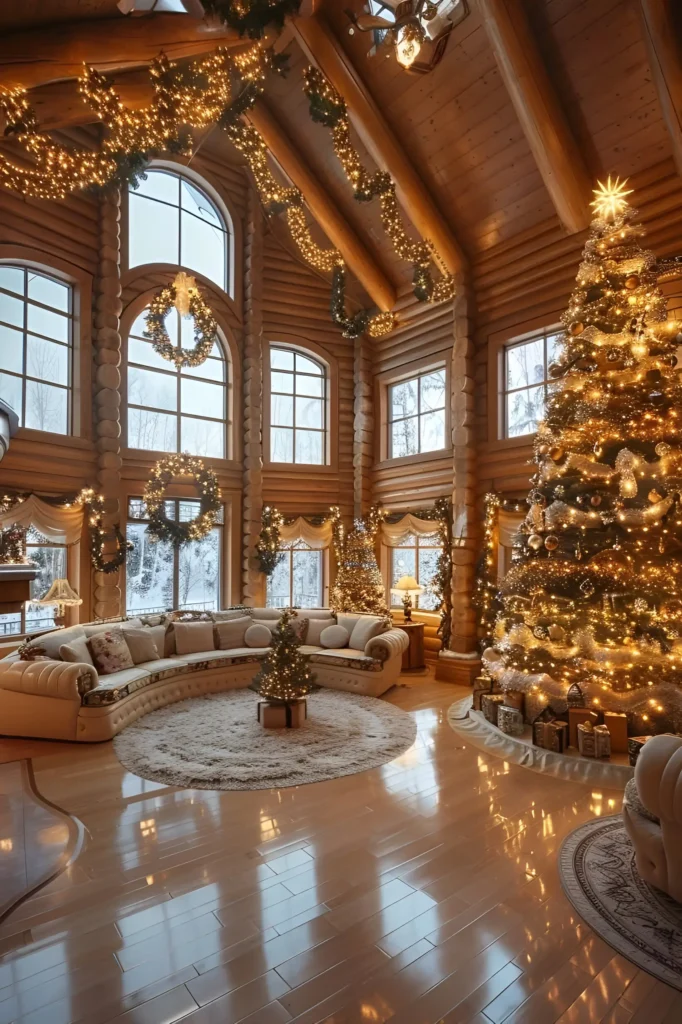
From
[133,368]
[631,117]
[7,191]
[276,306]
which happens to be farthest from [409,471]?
[7,191]

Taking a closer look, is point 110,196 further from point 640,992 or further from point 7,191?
point 640,992

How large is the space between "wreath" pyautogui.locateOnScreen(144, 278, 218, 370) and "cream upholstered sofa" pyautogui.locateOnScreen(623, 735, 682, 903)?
776 centimetres

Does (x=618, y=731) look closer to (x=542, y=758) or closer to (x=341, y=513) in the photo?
(x=542, y=758)

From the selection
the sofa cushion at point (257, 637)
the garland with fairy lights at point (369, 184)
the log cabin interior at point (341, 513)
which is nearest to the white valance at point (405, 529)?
the log cabin interior at point (341, 513)

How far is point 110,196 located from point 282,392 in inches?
152

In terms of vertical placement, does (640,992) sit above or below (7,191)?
below

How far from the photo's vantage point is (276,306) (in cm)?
994

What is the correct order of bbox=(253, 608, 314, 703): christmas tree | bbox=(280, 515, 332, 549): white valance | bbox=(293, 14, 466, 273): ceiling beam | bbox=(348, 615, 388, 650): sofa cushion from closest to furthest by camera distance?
bbox=(253, 608, 314, 703): christmas tree → bbox=(293, 14, 466, 273): ceiling beam → bbox=(348, 615, 388, 650): sofa cushion → bbox=(280, 515, 332, 549): white valance

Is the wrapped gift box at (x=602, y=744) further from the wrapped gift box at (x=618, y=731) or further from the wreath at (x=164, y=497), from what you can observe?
the wreath at (x=164, y=497)

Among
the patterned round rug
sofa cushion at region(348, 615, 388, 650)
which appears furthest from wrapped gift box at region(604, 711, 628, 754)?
sofa cushion at region(348, 615, 388, 650)

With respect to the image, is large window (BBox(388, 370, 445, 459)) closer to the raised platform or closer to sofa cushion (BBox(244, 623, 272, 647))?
sofa cushion (BBox(244, 623, 272, 647))

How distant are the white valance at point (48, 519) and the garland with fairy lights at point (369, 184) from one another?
567cm

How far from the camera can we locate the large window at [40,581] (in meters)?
7.18

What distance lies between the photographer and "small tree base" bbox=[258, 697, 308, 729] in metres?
5.42
